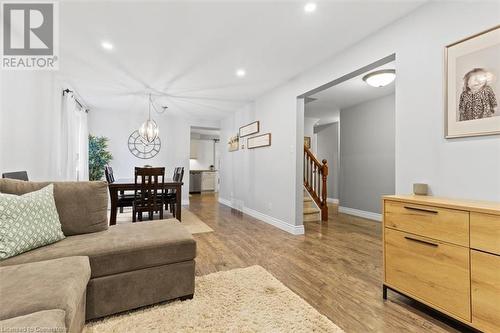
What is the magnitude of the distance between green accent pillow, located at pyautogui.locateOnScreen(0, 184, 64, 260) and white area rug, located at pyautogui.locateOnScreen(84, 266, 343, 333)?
656mm

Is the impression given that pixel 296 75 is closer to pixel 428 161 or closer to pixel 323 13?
pixel 323 13

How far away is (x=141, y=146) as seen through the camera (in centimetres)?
642

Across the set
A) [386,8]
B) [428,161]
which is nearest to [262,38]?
[386,8]

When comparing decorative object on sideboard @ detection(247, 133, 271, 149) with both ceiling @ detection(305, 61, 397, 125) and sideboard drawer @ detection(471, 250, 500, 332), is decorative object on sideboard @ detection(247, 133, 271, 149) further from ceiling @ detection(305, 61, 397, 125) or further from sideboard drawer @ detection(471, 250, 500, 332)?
sideboard drawer @ detection(471, 250, 500, 332)

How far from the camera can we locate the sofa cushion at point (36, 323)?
800 millimetres

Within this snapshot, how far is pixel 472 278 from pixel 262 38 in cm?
276

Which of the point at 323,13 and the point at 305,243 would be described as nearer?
the point at 323,13

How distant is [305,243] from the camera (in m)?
3.26

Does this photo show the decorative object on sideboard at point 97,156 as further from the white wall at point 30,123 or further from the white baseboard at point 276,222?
the white baseboard at point 276,222

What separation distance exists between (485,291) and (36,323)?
2.17 metres

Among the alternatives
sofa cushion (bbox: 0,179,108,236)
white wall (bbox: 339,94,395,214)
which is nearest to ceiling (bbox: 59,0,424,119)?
sofa cushion (bbox: 0,179,108,236)

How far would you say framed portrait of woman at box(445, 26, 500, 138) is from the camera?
1589 mm

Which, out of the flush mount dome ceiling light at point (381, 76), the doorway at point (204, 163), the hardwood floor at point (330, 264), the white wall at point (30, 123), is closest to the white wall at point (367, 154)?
the hardwood floor at point (330, 264)

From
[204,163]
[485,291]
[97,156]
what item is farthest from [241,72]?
[204,163]
